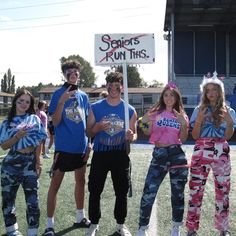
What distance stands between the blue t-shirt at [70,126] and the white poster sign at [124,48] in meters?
0.70

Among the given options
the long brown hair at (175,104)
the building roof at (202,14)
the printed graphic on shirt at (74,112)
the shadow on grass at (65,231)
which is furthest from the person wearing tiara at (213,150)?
the building roof at (202,14)

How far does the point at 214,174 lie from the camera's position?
4.89m

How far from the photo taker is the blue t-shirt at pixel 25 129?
4.79 metres

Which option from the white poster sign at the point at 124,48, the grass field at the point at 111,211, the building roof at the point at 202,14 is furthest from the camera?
the building roof at the point at 202,14

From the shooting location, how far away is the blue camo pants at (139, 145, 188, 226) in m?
4.92

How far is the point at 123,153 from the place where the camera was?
16.8ft

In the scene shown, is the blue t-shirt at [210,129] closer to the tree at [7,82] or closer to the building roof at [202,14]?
the building roof at [202,14]

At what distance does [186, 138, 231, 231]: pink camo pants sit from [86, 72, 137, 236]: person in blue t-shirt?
77 centimetres

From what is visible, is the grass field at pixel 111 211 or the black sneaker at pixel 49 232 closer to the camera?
the black sneaker at pixel 49 232

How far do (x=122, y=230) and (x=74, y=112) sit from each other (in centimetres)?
151

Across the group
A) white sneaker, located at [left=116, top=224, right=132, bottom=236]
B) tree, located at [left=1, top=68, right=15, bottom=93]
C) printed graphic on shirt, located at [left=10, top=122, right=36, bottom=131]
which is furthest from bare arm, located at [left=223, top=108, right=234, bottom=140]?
tree, located at [left=1, top=68, right=15, bottom=93]

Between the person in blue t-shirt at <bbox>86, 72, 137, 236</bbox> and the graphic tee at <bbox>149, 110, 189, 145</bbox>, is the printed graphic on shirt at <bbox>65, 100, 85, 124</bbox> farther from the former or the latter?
the graphic tee at <bbox>149, 110, 189, 145</bbox>

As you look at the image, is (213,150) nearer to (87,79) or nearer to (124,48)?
(124,48)

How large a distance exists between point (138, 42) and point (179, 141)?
1.47m
